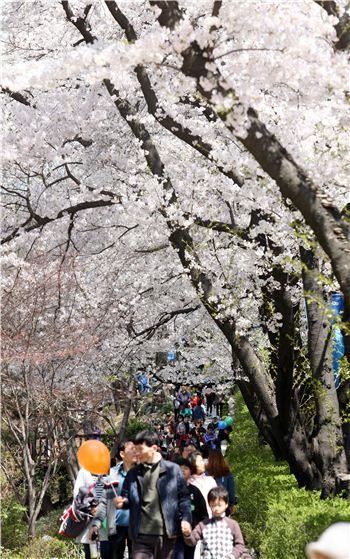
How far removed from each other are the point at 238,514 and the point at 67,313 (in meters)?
4.91

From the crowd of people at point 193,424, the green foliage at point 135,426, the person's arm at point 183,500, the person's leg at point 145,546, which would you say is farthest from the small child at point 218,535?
the green foliage at point 135,426

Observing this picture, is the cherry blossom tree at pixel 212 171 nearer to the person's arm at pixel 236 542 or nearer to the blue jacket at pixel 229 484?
the blue jacket at pixel 229 484

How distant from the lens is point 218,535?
6.46 meters

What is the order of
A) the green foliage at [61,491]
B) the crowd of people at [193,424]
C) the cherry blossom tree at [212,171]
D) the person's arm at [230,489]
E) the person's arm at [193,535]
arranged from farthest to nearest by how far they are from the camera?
the crowd of people at [193,424] < the green foliage at [61,491] < the person's arm at [230,489] < the person's arm at [193,535] < the cherry blossom tree at [212,171]

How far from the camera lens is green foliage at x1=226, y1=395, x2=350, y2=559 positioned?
23.1 ft

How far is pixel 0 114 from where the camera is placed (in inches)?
511

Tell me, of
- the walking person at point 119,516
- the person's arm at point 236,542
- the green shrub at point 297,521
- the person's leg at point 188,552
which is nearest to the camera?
the person's arm at point 236,542

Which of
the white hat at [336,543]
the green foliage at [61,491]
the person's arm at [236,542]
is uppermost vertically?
the green foliage at [61,491]

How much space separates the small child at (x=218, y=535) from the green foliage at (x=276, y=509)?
640 millimetres

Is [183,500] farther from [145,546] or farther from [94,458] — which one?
[94,458]

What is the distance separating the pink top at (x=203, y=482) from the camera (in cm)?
768

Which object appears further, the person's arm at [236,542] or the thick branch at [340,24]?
the thick branch at [340,24]

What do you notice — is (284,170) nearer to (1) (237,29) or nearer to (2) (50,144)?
(1) (237,29)

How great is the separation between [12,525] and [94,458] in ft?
21.1
